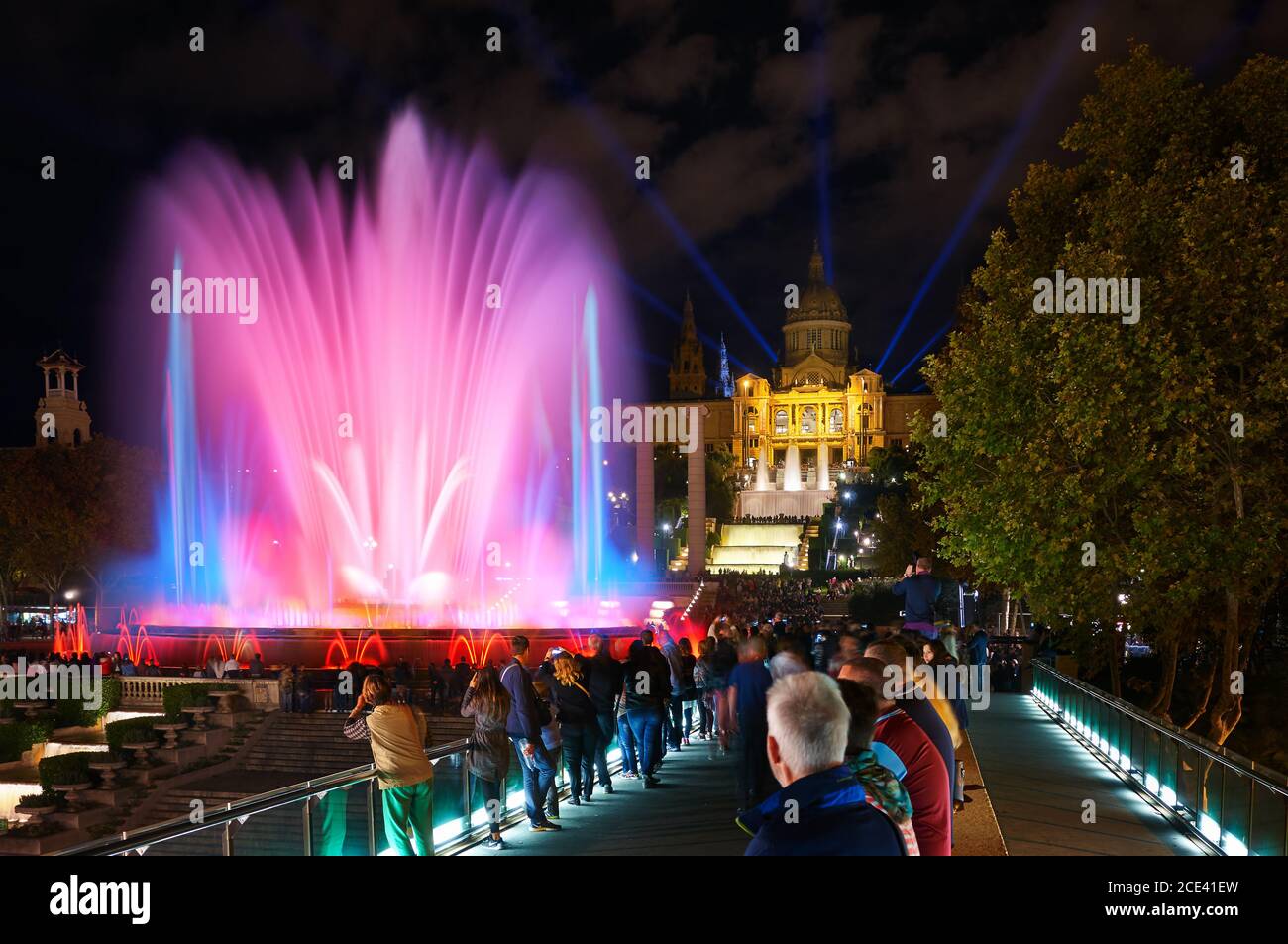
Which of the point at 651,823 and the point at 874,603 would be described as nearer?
the point at 651,823

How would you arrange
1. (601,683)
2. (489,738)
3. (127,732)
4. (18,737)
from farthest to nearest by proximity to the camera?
(18,737) → (127,732) → (601,683) → (489,738)

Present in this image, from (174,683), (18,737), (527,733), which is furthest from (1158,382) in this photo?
(18,737)

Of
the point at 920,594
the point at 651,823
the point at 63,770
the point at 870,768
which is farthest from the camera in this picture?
the point at 63,770

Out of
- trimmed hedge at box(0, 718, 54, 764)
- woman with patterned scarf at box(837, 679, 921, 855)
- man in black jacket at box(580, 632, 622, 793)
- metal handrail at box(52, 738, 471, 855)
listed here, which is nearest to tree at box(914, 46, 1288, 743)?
man in black jacket at box(580, 632, 622, 793)

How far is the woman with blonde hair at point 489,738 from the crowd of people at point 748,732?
15mm

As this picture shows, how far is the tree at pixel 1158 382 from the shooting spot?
49.9 feet

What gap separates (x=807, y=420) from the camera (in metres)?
144

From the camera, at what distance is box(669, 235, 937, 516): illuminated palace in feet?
452

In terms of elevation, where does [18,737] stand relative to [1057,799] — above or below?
below

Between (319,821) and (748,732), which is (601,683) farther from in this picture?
(319,821)

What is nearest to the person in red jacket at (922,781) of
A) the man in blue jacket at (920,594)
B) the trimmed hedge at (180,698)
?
the man in blue jacket at (920,594)

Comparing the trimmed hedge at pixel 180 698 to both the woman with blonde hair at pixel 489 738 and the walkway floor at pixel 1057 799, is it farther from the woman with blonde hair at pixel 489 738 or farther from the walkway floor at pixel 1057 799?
the woman with blonde hair at pixel 489 738

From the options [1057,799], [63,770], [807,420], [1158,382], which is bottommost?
[63,770]

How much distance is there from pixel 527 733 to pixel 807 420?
447ft
